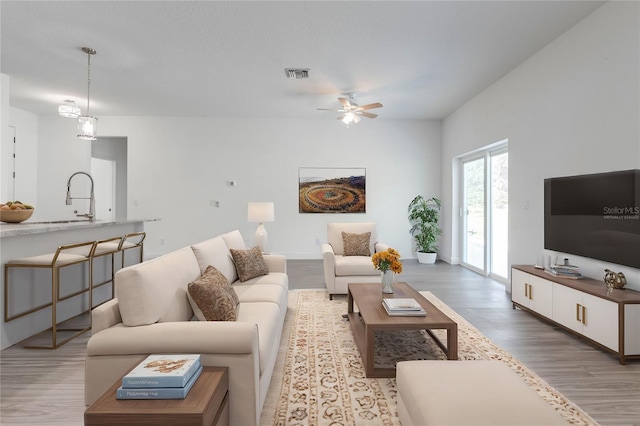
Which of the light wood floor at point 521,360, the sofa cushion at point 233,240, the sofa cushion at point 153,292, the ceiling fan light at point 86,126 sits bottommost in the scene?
the light wood floor at point 521,360

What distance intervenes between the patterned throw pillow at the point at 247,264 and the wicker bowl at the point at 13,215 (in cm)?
195

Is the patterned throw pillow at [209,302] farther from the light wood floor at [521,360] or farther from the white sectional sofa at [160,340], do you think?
the light wood floor at [521,360]

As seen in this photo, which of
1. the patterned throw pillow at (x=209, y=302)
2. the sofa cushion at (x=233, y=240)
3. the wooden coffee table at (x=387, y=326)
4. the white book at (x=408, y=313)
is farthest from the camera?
the sofa cushion at (x=233, y=240)

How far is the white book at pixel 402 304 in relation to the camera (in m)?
2.46

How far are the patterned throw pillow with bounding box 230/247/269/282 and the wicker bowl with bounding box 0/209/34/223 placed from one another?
195 centimetres

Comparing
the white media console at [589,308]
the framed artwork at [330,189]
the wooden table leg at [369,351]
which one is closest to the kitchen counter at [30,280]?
the wooden table leg at [369,351]

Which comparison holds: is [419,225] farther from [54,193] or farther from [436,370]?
[54,193]

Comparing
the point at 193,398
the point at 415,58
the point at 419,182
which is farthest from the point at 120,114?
the point at 193,398

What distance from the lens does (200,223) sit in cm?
714

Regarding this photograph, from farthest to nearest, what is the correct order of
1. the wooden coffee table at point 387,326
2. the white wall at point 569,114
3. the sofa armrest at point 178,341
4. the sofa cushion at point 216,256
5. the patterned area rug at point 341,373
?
the white wall at point 569,114
the sofa cushion at point 216,256
the wooden coffee table at point 387,326
the patterned area rug at point 341,373
the sofa armrest at point 178,341

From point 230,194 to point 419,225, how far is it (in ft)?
13.6

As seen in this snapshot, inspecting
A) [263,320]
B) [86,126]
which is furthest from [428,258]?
[86,126]

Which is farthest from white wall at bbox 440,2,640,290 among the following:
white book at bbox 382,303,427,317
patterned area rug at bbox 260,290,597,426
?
white book at bbox 382,303,427,317

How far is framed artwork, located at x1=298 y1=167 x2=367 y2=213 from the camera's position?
23.5 feet
